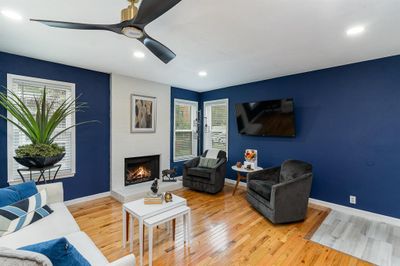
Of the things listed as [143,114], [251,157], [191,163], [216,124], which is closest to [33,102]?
[143,114]

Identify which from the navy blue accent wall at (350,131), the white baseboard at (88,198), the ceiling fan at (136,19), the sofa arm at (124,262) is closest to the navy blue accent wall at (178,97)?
the white baseboard at (88,198)

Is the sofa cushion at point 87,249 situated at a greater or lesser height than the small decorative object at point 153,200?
lesser

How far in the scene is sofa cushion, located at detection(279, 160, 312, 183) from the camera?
317cm

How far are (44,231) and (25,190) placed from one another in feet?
1.93

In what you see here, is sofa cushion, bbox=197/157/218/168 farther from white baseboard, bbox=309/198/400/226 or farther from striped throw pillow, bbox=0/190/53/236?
striped throw pillow, bbox=0/190/53/236

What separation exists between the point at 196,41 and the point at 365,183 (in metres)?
3.41

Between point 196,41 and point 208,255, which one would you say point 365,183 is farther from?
point 196,41

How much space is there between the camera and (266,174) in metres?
3.67

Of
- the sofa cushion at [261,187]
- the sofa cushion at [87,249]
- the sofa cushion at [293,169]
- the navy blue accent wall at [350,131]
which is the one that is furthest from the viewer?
the sofa cushion at [293,169]

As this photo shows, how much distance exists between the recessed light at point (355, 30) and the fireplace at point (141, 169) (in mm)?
4123

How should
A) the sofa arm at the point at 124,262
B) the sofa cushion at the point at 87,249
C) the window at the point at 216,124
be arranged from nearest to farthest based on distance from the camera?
the sofa arm at the point at 124,262 → the sofa cushion at the point at 87,249 → the window at the point at 216,124

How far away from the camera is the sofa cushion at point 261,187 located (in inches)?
120

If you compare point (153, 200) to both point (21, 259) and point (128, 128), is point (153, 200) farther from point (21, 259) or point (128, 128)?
point (128, 128)

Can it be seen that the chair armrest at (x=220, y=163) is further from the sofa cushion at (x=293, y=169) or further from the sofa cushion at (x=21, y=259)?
the sofa cushion at (x=21, y=259)
